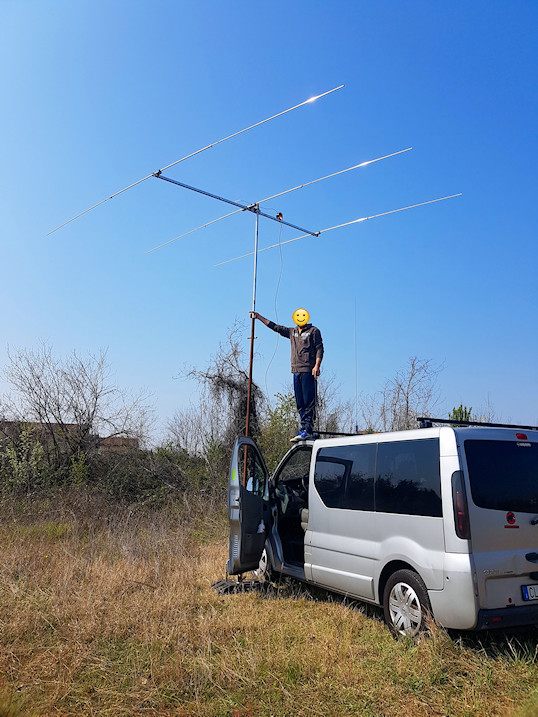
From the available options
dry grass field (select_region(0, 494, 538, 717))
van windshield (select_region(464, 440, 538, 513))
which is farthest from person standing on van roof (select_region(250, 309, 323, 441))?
van windshield (select_region(464, 440, 538, 513))

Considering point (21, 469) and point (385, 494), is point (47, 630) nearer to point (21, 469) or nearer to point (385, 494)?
point (385, 494)

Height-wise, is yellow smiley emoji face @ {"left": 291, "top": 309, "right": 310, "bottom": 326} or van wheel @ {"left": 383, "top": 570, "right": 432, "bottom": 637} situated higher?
yellow smiley emoji face @ {"left": 291, "top": 309, "right": 310, "bottom": 326}

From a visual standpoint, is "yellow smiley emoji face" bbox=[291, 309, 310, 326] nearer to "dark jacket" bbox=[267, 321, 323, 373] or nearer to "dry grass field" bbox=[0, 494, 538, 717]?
Answer: "dark jacket" bbox=[267, 321, 323, 373]

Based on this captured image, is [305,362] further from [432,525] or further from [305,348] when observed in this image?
[432,525]

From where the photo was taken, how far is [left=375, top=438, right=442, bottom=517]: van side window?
195 inches

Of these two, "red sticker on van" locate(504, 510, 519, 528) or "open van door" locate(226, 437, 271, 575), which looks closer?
"red sticker on van" locate(504, 510, 519, 528)

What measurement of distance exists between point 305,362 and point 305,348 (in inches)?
8.7

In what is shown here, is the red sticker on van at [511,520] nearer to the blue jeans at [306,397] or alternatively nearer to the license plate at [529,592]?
the license plate at [529,592]

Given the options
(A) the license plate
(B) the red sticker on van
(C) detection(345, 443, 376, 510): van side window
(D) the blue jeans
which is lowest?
(A) the license plate

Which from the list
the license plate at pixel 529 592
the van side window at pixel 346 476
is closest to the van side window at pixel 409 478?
the van side window at pixel 346 476

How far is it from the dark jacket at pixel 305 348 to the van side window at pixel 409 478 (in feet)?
11.7

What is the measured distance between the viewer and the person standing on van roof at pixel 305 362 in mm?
9180

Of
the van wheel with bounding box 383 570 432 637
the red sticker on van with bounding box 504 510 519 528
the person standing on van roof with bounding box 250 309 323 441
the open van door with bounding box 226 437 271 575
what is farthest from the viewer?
the person standing on van roof with bounding box 250 309 323 441

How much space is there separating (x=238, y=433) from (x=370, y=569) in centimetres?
1042
